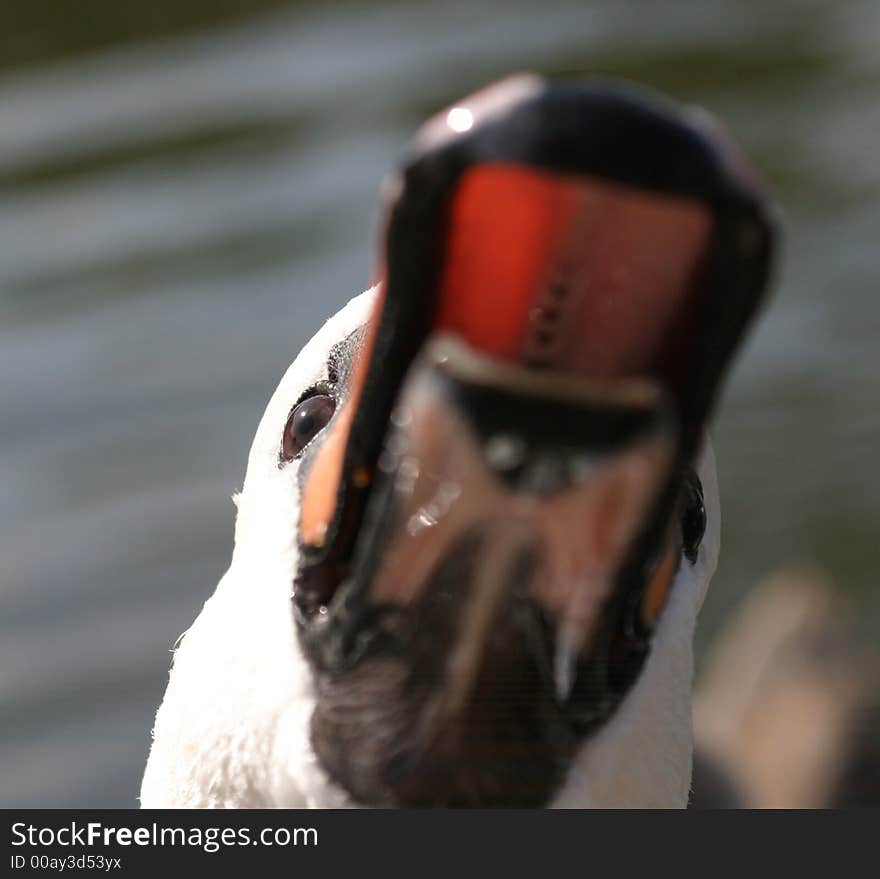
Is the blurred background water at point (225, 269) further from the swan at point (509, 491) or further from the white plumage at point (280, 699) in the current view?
the swan at point (509, 491)

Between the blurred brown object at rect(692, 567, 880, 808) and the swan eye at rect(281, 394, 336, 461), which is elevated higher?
the swan eye at rect(281, 394, 336, 461)

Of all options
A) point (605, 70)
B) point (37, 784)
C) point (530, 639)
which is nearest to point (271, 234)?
point (605, 70)

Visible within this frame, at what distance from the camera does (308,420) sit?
299 centimetres

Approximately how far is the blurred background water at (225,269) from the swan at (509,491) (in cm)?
466

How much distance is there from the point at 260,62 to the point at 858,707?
6.03 m

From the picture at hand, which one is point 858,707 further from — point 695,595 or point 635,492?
point 635,492

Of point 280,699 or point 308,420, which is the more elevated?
point 308,420

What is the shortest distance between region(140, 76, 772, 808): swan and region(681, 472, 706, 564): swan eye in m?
0.11

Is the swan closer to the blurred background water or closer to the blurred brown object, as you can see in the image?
the blurred brown object

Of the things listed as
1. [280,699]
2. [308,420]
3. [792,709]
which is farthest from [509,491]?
[792,709]

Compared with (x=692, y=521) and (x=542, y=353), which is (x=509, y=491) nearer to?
(x=542, y=353)

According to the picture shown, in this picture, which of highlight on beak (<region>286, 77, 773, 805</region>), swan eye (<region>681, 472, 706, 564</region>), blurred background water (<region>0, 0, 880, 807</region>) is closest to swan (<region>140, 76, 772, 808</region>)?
highlight on beak (<region>286, 77, 773, 805</region>)

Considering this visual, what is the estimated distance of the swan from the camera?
1.96m

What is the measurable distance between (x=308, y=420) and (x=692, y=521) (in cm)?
62
